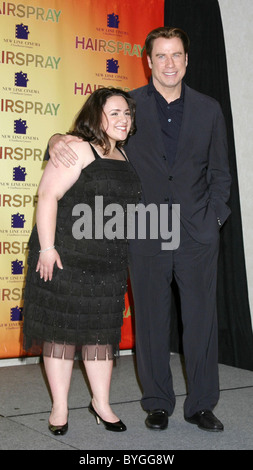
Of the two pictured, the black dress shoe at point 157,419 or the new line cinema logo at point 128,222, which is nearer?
the new line cinema logo at point 128,222

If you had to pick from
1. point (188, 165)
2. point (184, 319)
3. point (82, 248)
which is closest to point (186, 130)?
point (188, 165)

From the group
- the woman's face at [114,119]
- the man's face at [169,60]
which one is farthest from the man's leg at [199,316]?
the man's face at [169,60]

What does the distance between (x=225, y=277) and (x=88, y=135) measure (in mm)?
2081

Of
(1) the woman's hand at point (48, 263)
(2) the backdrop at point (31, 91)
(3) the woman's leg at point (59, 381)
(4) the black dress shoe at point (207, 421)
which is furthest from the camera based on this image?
(2) the backdrop at point (31, 91)

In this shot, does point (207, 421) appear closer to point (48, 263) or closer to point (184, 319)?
point (184, 319)

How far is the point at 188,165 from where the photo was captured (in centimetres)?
298

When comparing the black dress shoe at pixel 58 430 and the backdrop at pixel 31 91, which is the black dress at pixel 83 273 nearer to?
the black dress shoe at pixel 58 430

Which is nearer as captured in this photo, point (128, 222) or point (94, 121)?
point (94, 121)

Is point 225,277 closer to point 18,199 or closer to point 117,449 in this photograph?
point 18,199

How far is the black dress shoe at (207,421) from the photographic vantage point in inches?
115

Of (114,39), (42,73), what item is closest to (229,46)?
(114,39)

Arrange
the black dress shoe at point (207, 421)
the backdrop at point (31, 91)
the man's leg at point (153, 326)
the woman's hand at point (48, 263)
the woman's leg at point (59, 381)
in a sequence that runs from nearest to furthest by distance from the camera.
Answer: the woman's hand at point (48, 263)
the woman's leg at point (59, 381)
the black dress shoe at point (207, 421)
the man's leg at point (153, 326)
the backdrop at point (31, 91)

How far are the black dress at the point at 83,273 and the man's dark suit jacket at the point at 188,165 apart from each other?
0.73 ft

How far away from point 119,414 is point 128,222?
3.22 ft
